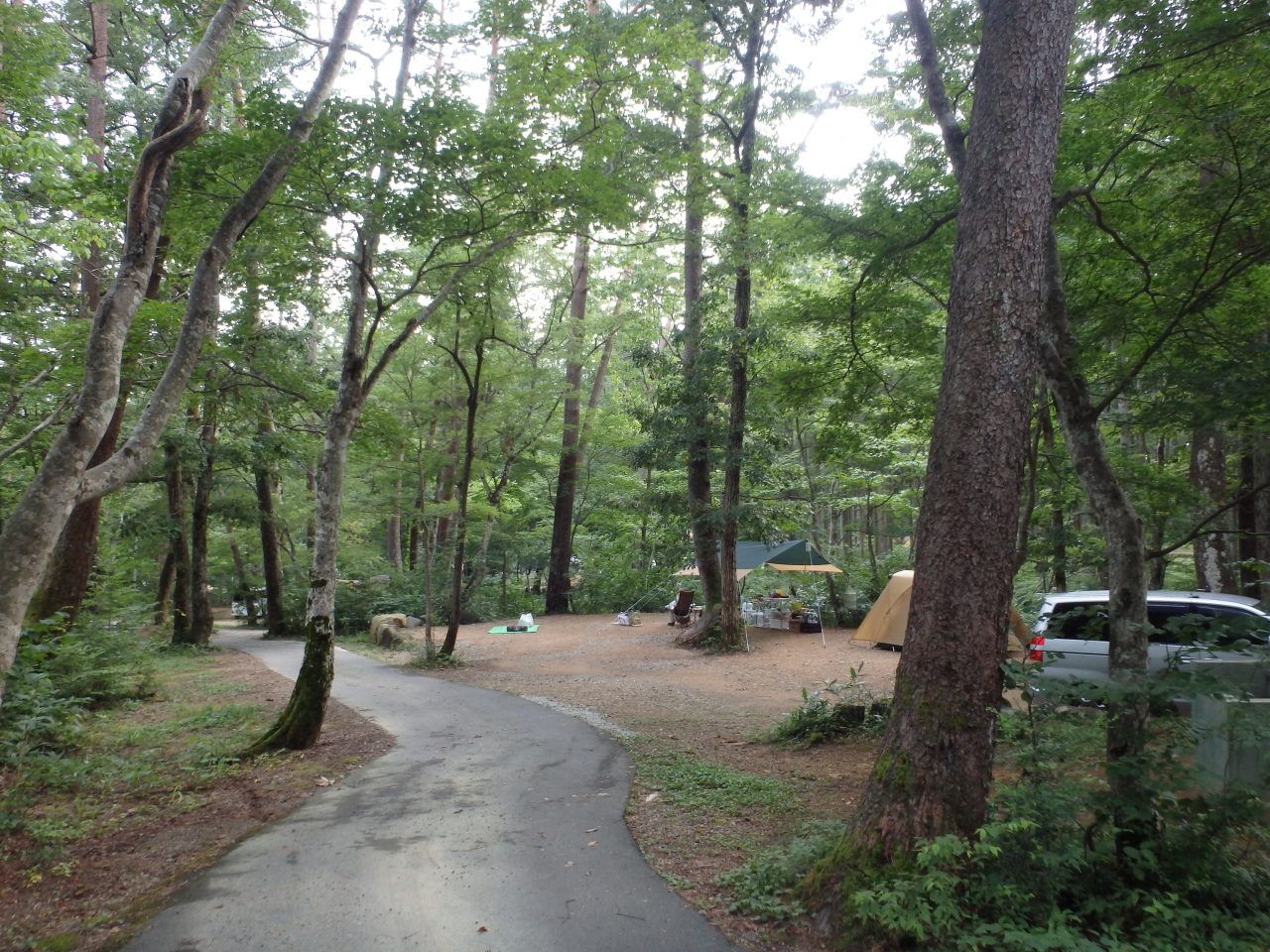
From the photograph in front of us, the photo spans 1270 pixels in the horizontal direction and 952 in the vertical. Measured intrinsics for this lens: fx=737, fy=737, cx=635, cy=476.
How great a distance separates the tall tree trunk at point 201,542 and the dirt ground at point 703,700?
6218 mm

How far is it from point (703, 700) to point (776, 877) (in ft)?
22.2

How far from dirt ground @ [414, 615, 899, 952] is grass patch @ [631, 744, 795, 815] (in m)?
0.15

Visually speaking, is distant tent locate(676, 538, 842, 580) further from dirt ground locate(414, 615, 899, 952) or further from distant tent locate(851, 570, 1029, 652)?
distant tent locate(851, 570, 1029, 652)

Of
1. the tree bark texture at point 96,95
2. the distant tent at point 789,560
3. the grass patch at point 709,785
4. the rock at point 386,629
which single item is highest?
the tree bark texture at point 96,95

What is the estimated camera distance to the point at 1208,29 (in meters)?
5.77

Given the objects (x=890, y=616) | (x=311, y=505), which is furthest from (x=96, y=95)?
(x=890, y=616)

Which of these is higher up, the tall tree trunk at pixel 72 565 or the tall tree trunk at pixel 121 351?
the tall tree trunk at pixel 121 351

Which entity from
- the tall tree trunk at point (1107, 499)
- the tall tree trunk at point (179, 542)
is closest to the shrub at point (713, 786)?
the tall tree trunk at point (1107, 499)

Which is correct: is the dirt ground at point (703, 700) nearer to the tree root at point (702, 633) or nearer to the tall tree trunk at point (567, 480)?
the tree root at point (702, 633)

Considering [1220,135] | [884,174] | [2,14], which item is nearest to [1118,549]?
[1220,135]

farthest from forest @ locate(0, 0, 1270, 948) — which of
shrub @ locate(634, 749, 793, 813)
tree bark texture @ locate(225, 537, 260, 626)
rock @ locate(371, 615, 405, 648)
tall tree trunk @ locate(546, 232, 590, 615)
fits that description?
tree bark texture @ locate(225, 537, 260, 626)

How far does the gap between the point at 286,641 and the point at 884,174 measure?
18.3m

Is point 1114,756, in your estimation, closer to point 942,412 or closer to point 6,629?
point 942,412

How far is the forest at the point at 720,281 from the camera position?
174 inches
